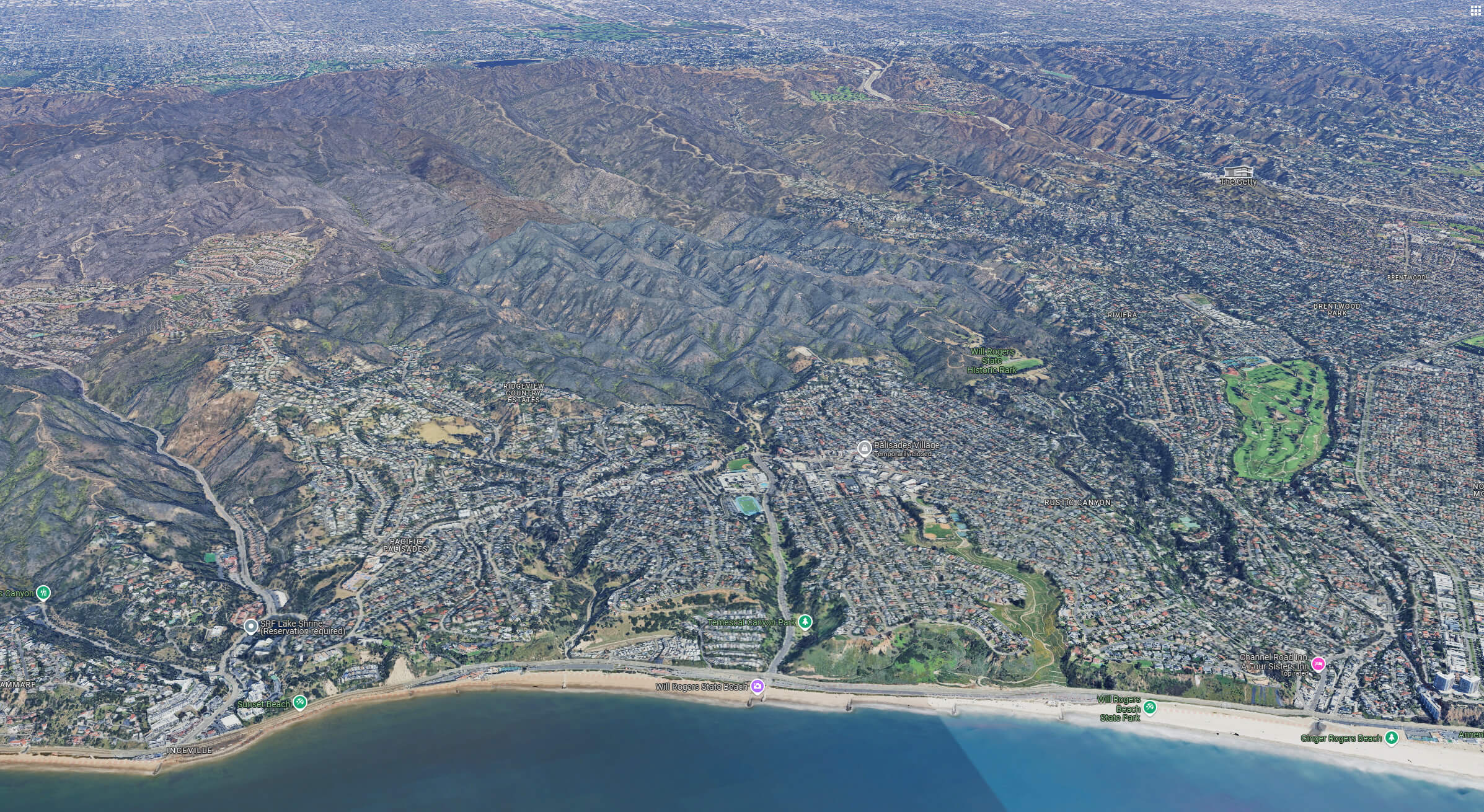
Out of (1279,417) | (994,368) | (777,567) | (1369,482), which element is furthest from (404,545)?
(1279,417)

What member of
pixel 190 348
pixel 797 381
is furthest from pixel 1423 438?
pixel 190 348

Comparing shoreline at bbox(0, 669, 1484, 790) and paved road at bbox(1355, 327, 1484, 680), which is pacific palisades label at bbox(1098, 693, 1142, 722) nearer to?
shoreline at bbox(0, 669, 1484, 790)

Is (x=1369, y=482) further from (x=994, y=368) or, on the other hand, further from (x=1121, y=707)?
(x=1121, y=707)

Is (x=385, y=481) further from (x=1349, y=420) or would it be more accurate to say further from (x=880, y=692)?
(x=1349, y=420)

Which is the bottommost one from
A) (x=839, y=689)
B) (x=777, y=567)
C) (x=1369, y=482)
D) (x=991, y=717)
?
(x=991, y=717)

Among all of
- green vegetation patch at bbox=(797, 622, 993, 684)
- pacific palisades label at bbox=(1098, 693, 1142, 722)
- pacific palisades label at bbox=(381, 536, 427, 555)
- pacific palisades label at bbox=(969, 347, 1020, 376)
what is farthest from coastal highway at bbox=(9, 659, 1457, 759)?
pacific palisades label at bbox=(969, 347, 1020, 376)

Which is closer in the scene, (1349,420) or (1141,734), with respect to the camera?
(1141,734)
